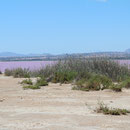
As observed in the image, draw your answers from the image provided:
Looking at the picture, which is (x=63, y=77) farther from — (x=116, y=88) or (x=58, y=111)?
(x=58, y=111)

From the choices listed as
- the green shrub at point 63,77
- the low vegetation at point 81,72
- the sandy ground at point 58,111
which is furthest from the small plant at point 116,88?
the green shrub at point 63,77

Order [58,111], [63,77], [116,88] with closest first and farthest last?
1. [58,111]
2. [116,88]
3. [63,77]

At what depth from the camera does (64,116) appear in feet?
Answer: 32.4

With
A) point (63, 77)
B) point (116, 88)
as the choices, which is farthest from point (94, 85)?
point (63, 77)

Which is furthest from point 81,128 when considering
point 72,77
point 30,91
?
point 72,77

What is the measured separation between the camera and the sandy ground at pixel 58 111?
8828 mm

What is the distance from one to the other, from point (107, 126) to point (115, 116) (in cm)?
134

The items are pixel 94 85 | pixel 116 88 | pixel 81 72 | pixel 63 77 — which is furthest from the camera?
pixel 81 72

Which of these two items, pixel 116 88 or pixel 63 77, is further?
pixel 63 77

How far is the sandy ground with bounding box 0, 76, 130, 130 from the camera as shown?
883 centimetres

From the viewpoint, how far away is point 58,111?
35.3 ft

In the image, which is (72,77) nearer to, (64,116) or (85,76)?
(85,76)

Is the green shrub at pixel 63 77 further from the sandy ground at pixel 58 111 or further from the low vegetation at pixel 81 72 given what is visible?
the sandy ground at pixel 58 111

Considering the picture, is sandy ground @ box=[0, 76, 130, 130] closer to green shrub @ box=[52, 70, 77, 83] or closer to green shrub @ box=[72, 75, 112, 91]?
green shrub @ box=[72, 75, 112, 91]
